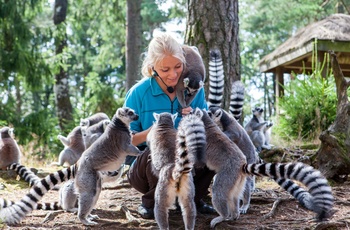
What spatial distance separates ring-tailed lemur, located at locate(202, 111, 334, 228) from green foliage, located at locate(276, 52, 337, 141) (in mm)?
4440

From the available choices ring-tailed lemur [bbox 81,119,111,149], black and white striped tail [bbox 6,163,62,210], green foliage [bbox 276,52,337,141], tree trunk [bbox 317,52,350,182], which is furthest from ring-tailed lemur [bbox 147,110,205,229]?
green foliage [bbox 276,52,337,141]

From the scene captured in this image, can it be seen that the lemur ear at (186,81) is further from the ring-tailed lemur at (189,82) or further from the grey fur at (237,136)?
the grey fur at (237,136)

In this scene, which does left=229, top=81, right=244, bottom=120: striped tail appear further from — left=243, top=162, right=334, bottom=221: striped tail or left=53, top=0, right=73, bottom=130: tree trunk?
left=53, top=0, right=73, bottom=130: tree trunk

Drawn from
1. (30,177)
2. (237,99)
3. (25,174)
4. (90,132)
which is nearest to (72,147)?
(90,132)

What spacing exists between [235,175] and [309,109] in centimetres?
507

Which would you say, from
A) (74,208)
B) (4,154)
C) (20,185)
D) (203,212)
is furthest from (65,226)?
(4,154)

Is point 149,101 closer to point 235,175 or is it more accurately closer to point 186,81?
point 186,81

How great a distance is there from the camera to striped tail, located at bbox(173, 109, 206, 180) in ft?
10.1

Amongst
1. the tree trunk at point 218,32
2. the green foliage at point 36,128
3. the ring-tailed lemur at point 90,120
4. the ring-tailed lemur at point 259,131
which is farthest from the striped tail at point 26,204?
the green foliage at point 36,128

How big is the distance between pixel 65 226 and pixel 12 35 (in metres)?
8.54

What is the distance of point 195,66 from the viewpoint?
4832mm

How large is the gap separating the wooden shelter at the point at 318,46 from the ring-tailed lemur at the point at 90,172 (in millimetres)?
6132

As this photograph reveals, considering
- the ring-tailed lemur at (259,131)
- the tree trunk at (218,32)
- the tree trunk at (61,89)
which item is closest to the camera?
the tree trunk at (218,32)

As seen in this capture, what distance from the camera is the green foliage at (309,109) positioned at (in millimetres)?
8070
